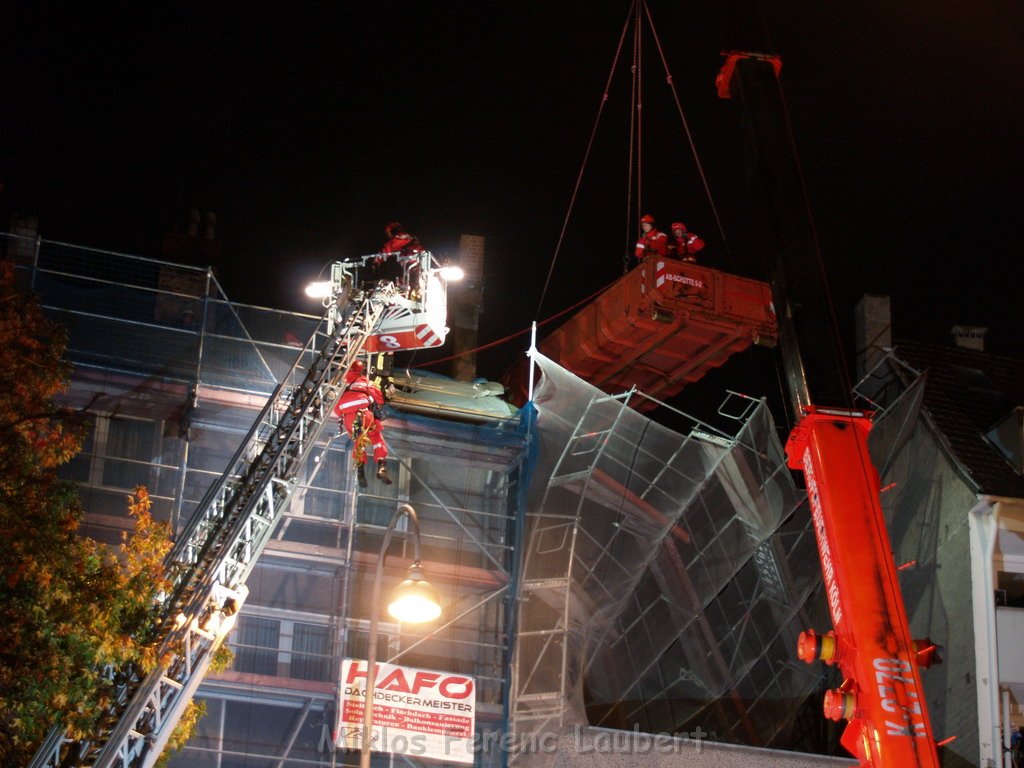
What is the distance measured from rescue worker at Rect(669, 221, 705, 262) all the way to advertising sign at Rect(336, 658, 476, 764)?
9145mm

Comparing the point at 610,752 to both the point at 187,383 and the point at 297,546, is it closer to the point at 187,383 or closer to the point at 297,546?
the point at 297,546

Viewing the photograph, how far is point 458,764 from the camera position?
56.7ft

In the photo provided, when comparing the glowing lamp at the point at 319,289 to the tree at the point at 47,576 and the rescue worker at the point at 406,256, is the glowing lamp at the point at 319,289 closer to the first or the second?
the rescue worker at the point at 406,256

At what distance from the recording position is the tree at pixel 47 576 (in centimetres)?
1147

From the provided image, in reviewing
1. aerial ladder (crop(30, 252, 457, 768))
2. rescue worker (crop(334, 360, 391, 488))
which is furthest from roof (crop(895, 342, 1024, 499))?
rescue worker (crop(334, 360, 391, 488))

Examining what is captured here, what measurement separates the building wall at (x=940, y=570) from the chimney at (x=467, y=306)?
7733 millimetres

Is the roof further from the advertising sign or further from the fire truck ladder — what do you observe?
the fire truck ladder

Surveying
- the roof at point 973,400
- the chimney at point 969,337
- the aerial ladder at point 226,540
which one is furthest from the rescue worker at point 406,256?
the chimney at point 969,337

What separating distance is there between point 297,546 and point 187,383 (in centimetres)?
285

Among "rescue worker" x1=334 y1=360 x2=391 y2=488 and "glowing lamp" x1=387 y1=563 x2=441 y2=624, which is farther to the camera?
"rescue worker" x1=334 y1=360 x2=391 y2=488

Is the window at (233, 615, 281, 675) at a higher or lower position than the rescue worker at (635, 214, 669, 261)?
lower

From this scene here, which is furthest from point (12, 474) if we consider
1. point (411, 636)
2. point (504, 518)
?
point (504, 518)

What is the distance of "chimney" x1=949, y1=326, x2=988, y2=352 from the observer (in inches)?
1031

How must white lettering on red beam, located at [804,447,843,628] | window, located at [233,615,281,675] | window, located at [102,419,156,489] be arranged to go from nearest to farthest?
white lettering on red beam, located at [804,447,843,628]
window, located at [233,615,281,675]
window, located at [102,419,156,489]
